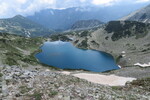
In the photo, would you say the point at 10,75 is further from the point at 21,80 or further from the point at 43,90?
the point at 43,90

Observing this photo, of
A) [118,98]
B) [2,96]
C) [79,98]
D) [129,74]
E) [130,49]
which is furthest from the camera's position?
[130,49]

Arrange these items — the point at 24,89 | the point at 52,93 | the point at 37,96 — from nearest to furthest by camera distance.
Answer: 1. the point at 37,96
2. the point at 52,93
3. the point at 24,89

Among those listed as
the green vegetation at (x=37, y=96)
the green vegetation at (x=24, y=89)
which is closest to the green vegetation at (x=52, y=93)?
the green vegetation at (x=37, y=96)

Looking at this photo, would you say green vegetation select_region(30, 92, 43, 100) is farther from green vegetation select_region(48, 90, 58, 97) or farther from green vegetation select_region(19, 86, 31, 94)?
green vegetation select_region(19, 86, 31, 94)

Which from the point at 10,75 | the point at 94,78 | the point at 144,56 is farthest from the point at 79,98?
the point at 144,56

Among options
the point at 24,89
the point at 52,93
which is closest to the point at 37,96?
the point at 52,93

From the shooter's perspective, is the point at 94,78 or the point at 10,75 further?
the point at 94,78

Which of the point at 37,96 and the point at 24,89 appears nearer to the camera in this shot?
the point at 37,96

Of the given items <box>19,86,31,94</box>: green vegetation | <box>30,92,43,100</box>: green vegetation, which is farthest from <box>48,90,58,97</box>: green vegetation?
<box>19,86,31,94</box>: green vegetation

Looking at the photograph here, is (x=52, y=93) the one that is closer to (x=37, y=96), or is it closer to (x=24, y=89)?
(x=37, y=96)

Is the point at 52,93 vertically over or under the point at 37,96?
over

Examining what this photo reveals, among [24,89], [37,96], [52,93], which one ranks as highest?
[24,89]
